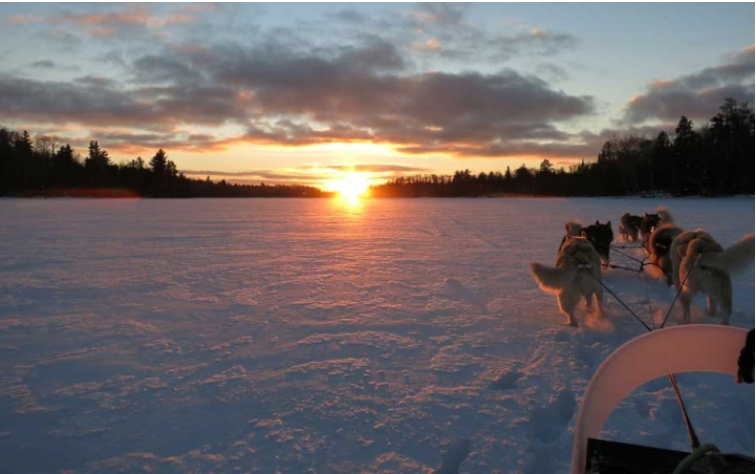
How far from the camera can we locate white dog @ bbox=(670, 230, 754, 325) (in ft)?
11.7

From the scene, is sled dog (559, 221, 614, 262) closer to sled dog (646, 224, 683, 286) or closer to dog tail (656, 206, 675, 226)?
dog tail (656, 206, 675, 226)

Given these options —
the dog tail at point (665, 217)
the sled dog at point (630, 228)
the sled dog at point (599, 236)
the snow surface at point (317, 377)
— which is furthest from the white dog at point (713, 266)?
the sled dog at point (630, 228)

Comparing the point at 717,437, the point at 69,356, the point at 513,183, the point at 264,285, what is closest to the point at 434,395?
the point at 717,437

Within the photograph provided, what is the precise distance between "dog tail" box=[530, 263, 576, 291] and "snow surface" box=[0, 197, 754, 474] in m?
0.45

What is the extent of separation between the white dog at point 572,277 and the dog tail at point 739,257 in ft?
3.14

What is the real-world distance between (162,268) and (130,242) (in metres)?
4.54

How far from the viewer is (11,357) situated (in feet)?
11.5

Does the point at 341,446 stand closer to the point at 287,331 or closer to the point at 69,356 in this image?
the point at 287,331

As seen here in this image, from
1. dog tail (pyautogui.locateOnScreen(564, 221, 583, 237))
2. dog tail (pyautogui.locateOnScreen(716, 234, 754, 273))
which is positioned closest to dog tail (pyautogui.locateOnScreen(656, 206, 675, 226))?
dog tail (pyautogui.locateOnScreen(564, 221, 583, 237))

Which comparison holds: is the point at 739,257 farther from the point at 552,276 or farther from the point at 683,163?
the point at 683,163

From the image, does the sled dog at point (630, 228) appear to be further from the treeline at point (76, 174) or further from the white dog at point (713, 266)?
the treeline at point (76, 174)

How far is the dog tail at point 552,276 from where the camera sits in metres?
4.01

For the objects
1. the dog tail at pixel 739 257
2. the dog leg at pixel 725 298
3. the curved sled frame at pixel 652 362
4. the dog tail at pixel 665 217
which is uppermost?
the dog tail at pixel 665 217

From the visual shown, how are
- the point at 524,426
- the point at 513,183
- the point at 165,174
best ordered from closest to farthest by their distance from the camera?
1. the point at 524,426
2. the point at 165,174
3. the point at 513,183
